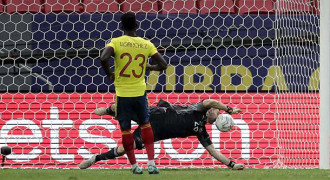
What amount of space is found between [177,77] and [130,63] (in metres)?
4.68

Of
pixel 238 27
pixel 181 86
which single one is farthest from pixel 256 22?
pixel 181 86

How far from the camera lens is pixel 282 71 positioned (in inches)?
333

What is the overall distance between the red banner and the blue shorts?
2933mm

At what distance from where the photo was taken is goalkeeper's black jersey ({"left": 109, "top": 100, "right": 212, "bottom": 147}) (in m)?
7.59

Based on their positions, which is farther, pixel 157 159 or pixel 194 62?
pixel 194 62

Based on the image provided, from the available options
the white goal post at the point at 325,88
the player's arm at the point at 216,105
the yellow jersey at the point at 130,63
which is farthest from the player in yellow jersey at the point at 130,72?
the white goal post at the point at 325,88

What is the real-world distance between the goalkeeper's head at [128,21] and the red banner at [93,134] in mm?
3134

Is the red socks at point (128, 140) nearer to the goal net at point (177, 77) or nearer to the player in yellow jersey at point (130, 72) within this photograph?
the player in yellow jersey at point (130, 72)

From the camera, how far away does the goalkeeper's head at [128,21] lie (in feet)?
18.9

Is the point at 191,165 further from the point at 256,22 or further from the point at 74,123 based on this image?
the point at 256,22

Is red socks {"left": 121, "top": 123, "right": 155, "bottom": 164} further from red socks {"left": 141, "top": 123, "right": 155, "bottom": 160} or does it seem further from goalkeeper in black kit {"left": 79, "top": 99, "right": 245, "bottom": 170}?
goalkeeper in black kit {"left": 79, "top": 99, "right": 245, "bottom": 170}

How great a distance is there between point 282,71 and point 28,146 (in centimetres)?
303

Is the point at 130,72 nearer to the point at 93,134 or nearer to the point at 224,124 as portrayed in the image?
the point at 224,124

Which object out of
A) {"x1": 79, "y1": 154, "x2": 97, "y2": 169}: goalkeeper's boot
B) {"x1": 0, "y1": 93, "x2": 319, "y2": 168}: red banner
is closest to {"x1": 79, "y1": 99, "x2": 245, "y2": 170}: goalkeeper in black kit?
{"x1": 79, "y1": 154, "x2": 97, "y2": 169}: goalkeeper's boot
